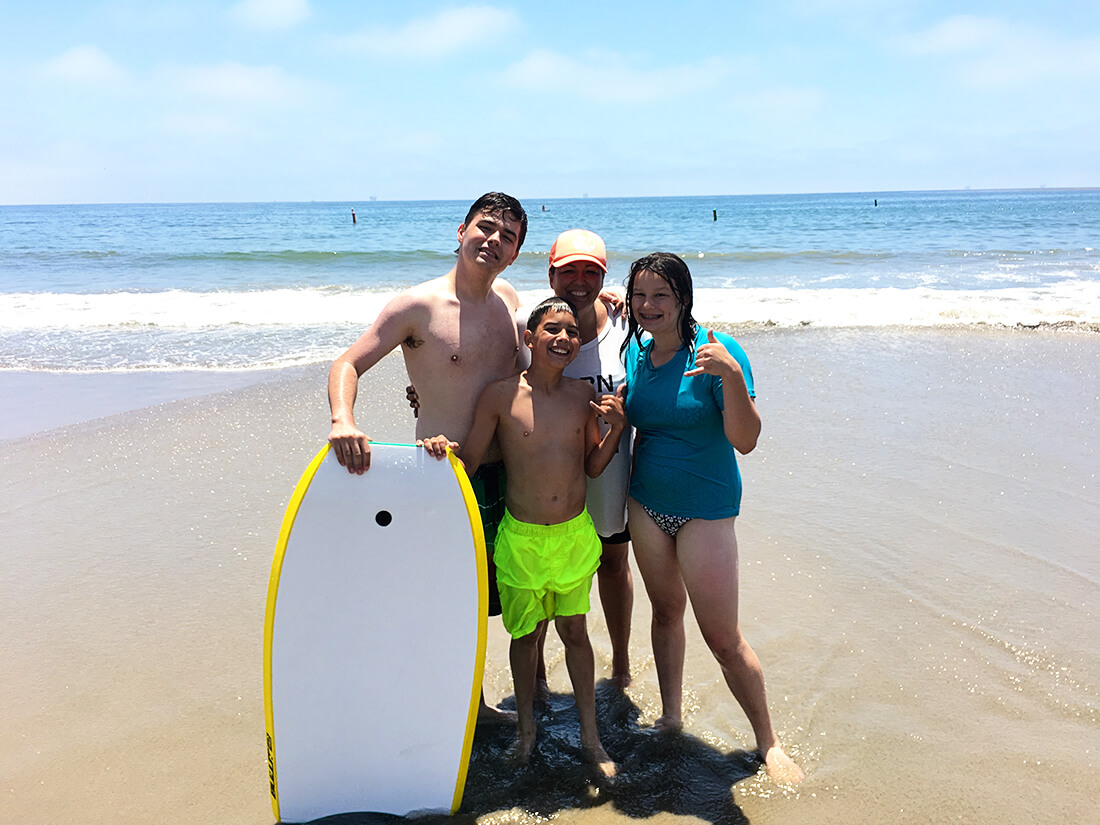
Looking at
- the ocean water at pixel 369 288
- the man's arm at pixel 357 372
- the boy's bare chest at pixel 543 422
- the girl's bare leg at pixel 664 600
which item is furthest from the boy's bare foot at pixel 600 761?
the ocean water at pixel 369 288

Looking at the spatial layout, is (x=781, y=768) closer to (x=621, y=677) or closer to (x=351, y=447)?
(x=621, y=677)

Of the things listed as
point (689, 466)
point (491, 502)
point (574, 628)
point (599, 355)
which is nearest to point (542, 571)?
point (574, 628)

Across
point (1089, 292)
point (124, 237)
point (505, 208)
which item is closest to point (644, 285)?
point (505, 208)

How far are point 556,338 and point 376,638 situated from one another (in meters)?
1.13

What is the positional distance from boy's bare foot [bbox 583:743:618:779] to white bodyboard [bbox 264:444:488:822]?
0.46 metres

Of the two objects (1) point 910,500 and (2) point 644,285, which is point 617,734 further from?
(1) point 910,500

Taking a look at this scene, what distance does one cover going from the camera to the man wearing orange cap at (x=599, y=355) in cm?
293

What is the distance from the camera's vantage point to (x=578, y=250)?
2.90 m

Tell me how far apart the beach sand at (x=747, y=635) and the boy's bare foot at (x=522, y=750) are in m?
0.05

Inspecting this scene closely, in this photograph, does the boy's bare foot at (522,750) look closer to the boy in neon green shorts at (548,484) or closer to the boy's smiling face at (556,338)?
the boy in neon green shorts at (548,484)

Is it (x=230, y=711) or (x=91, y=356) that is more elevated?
(x=91, y=356)

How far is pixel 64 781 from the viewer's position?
2754 mm

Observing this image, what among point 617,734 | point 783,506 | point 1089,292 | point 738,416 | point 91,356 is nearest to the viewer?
point 738,416

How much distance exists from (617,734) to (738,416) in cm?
133
